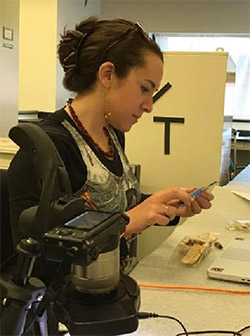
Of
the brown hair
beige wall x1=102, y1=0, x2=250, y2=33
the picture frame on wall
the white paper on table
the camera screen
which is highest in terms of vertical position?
beige wall x1=102, y1=0, x2=250, y2=33

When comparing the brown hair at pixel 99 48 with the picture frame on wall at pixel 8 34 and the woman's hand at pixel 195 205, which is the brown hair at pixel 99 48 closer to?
the woman's hand at pixel 195 205

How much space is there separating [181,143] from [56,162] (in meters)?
2.40

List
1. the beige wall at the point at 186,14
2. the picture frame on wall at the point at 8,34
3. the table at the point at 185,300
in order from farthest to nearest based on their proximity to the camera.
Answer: the beige wall at the point at 186,14, the picture frame on wall at the point at 8,34, the table at the point at 185,300

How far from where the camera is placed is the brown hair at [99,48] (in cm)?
113

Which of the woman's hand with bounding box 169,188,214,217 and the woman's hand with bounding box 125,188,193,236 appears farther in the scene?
the woman's hand with bounding box 169,188,214,217

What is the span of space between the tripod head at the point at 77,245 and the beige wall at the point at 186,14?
16.7 ft

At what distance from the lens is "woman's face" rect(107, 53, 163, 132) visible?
1.14 m

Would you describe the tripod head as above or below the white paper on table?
above

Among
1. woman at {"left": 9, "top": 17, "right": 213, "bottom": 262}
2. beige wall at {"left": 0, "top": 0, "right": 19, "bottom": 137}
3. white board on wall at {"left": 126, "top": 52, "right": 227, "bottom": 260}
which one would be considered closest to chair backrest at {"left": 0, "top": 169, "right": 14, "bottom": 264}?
woman at {"left": 9, "top": 17, "right": 213, "bottom": 262}

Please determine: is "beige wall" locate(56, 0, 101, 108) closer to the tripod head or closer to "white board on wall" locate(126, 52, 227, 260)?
"white board on wall" locate(126, 52, 227, 260)

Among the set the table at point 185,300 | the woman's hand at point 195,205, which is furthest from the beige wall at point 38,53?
the woman's hand at point 195,205

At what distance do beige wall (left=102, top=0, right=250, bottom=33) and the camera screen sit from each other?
508cm

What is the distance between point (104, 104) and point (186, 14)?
14.6 ft

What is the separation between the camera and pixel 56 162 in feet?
1.51
